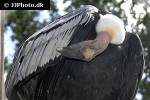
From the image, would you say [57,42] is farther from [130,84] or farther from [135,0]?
[135,0]

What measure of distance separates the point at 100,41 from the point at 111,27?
217mm

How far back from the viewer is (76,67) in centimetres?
262

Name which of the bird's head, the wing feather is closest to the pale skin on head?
the bird's head

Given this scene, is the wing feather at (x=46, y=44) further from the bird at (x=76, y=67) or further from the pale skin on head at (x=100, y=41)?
the pale skin on head at (x=100, y=41)

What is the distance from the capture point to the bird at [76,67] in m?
2.50

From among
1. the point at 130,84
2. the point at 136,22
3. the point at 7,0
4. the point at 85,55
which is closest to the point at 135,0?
the point at 136,22

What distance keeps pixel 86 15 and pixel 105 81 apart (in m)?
0.44

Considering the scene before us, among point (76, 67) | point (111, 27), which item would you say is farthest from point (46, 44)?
point (111, 27)

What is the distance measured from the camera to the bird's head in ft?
8.12

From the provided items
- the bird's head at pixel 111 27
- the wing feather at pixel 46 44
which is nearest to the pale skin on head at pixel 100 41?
the bird's head at pixel 111 27

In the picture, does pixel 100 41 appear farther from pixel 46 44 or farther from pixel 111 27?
pixel 46 44

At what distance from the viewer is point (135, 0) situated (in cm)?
743

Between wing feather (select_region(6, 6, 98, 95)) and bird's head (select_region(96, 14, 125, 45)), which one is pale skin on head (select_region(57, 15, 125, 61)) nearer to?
bird's head (select_region(96, 14, 125, 45))

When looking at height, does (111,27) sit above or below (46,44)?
above
